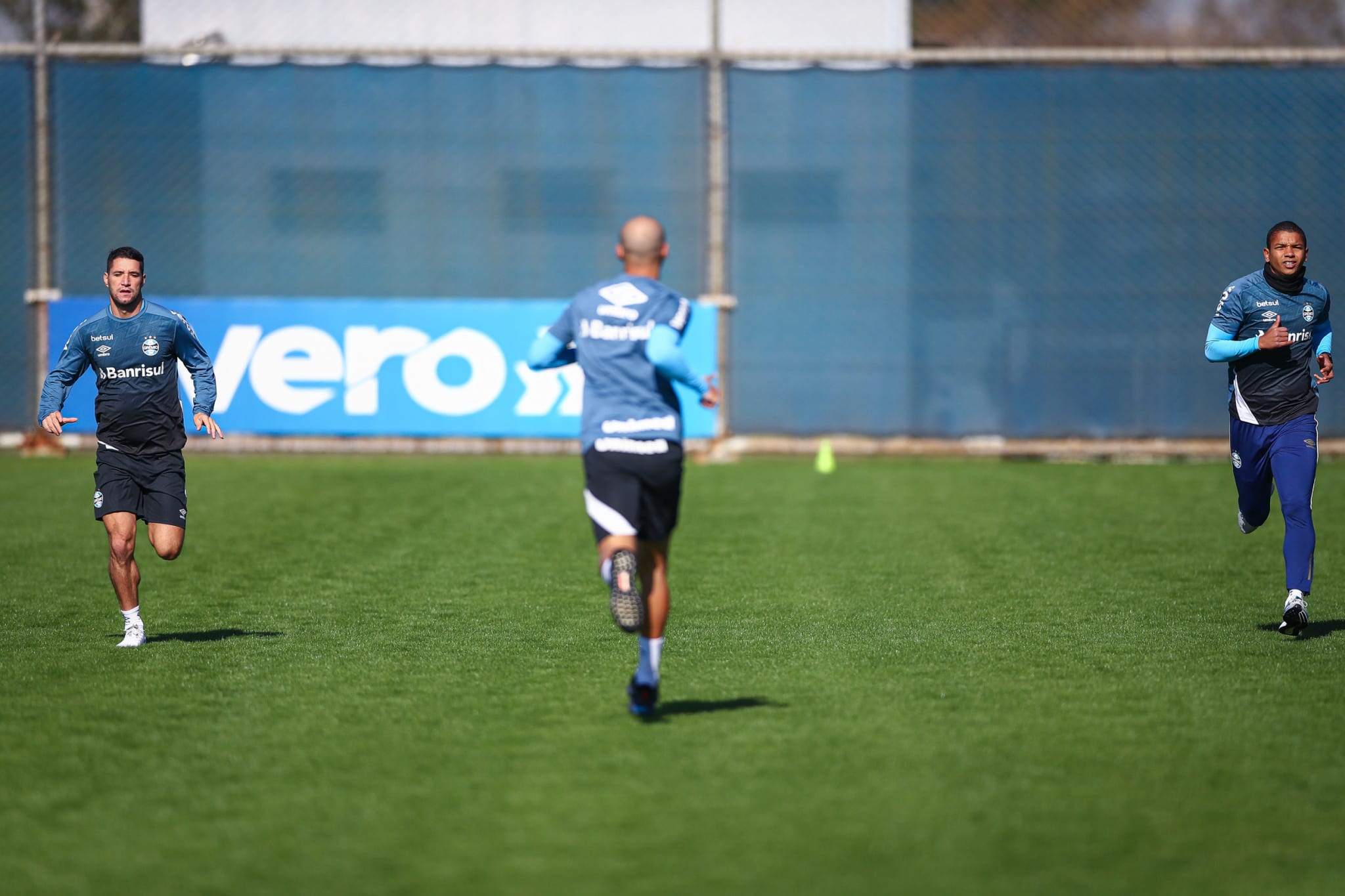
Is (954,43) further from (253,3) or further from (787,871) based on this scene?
(787,871)

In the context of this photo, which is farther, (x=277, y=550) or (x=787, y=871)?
(x=277, y=550)

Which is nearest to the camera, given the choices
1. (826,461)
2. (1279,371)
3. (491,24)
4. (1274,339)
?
(1274,339)

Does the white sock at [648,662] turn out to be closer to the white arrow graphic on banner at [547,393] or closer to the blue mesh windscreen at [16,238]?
the white arrow graphic on banner at [547,393]

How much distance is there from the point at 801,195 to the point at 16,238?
9493mm

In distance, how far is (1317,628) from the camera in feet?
26.1

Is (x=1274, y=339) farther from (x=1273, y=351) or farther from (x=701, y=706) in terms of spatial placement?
(x=701, y=706)

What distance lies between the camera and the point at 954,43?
1803cm

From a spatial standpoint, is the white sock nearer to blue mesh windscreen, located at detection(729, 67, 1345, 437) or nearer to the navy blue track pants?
the navy blue track pants

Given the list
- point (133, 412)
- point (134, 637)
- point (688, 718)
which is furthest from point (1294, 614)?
point (133, 412)

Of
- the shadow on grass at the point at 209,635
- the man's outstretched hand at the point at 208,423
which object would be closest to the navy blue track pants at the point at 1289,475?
the shadow on grass at the point at 209,635

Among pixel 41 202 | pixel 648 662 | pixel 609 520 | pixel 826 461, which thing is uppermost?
pixel 41 202

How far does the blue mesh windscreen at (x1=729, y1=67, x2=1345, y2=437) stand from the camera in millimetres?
17688

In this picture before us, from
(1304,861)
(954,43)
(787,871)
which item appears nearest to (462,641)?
(787,871)

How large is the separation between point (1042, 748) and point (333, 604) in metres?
4.65
